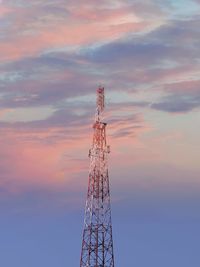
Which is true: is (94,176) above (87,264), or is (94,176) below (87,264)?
above

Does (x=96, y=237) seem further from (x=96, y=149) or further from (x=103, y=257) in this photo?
(x=96, y=149)

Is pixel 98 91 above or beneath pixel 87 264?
above

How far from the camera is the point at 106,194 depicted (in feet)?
307

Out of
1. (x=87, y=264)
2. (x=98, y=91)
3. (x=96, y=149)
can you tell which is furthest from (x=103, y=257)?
(x=98, y=91)

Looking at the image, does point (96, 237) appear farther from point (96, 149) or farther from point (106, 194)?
point (96, 149)

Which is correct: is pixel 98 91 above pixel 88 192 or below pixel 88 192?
above

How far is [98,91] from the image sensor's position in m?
95.3

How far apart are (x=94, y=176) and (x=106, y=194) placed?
297 cm

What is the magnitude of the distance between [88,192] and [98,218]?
4.04m

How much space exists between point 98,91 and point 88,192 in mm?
14057

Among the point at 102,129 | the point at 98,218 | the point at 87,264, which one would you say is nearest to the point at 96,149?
the point at 102,129

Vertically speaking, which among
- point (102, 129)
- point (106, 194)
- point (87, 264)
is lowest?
point (87, 264)

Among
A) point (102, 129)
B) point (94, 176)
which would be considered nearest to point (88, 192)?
point (94, 176)

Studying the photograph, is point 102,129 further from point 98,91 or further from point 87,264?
point 87,264
